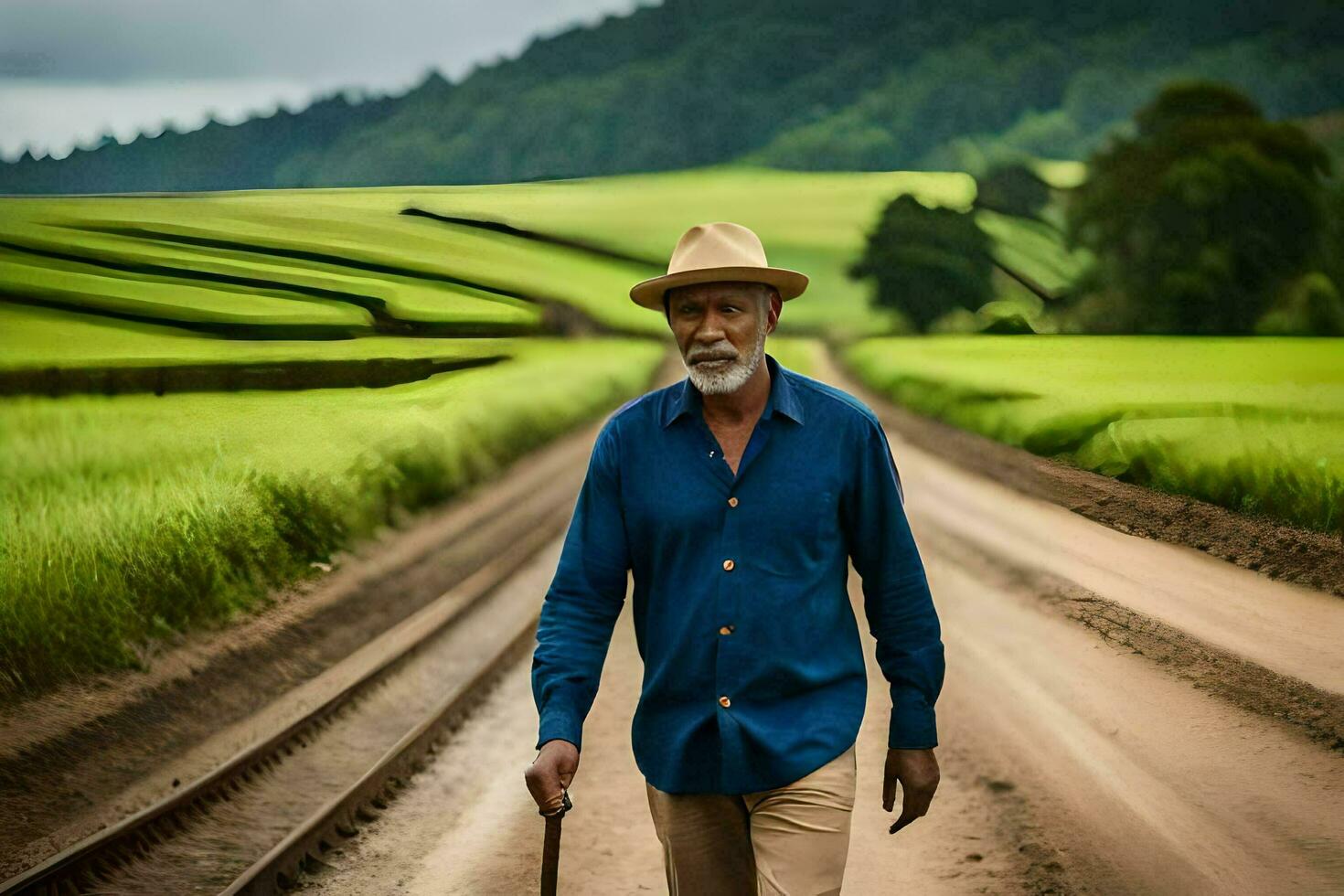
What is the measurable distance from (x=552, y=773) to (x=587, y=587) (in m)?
0.44

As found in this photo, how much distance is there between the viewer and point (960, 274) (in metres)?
8.79

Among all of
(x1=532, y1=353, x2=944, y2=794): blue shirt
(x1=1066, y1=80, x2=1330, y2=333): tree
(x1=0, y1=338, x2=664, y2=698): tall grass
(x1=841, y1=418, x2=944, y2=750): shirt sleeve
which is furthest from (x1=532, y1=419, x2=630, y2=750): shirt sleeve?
(x1=0, y1=338, x2=664, y2=698): tall grass

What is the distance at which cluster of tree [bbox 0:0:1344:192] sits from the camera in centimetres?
884

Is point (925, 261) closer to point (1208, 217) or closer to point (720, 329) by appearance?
point (1208, 217)

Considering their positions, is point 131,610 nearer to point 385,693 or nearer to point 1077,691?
point 385,693

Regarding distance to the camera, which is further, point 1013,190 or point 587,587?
point 1013,190

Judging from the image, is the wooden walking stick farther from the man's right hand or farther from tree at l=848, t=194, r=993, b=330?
tree at l=848, t=194, r=993, b=330

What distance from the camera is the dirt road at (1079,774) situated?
17.5 feet

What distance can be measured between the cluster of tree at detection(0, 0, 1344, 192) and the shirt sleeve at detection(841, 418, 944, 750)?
19.6 feet

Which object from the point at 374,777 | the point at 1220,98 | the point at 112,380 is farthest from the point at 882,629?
the point at 112,380

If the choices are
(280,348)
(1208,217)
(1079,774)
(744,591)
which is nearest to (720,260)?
(744,591)

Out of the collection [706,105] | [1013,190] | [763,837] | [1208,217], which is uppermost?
[706,105]

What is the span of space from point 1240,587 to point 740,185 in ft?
18.8

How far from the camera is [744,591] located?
2.85 m
